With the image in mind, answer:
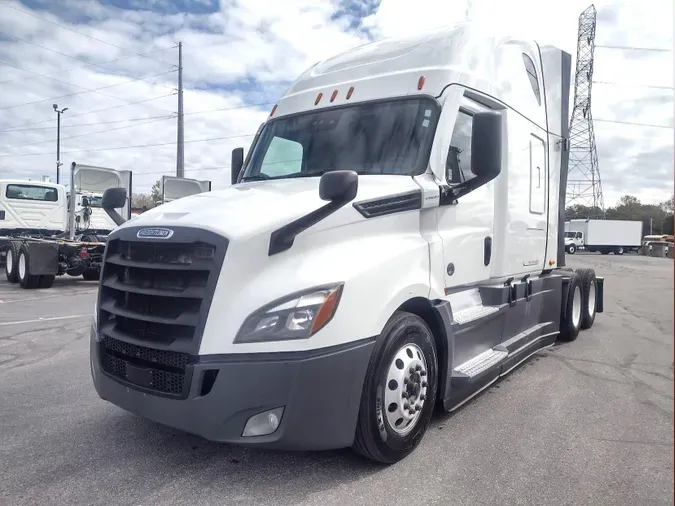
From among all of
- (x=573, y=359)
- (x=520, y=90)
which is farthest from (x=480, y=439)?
(x=520, y=90)

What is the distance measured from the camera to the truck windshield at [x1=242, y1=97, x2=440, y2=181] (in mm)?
4078

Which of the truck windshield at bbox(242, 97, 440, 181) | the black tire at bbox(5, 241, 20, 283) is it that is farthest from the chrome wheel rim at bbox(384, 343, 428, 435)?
the black tire at bbox(5, 241, 20, 283)

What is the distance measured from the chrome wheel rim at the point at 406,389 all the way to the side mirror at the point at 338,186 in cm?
108

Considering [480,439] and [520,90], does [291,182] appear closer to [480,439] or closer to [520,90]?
[480,439]

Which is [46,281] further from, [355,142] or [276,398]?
[276,398]

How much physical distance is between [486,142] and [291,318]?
196 centimetres

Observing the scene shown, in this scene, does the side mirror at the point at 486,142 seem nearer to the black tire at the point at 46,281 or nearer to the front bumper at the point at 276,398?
the front bumper at the point at 276,398

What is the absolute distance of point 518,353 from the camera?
532 centimetres

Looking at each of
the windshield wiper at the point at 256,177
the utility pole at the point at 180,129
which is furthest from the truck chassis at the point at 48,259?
the utility pole at the point at 180,129

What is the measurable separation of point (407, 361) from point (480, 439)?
0.93 meters

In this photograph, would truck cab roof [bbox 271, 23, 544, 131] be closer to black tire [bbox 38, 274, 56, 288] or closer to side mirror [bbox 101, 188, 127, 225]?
side mirror [bbox 101, 188, 127, 225]

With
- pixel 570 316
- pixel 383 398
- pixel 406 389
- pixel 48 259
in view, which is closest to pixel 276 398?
pixel 383 398

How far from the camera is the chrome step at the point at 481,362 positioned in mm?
4148

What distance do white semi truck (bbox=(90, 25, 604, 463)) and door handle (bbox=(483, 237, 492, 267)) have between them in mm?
27
